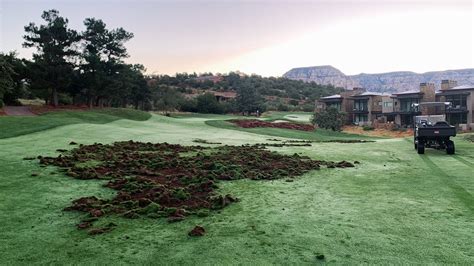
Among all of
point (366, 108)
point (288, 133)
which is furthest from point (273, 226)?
point (366, 108)

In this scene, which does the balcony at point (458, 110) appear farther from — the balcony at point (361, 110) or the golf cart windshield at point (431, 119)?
the golf cart windshield at point (431, 119)

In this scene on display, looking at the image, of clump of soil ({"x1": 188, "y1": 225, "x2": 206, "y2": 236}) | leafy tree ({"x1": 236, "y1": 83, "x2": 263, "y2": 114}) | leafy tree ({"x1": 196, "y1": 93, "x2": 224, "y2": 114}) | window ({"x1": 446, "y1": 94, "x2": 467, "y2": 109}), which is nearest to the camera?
clump of soil ({"x1": 188, "y1": 225, "x2": 206, "y2": 236})

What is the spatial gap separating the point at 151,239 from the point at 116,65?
52.7m

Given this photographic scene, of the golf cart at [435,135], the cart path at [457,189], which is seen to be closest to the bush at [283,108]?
the golf cart at [435,135]

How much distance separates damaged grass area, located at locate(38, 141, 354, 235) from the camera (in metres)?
7.60

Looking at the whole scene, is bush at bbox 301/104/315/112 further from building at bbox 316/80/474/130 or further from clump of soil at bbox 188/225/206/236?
clump of soil at bbox 188/225/206/236

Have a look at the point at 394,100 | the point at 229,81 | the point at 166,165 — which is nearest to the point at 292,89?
the point at 229,81

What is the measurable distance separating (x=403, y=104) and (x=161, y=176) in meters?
64.7

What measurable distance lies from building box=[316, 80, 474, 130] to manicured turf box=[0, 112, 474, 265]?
158ft

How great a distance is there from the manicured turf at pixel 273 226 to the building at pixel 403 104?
48.2 meters

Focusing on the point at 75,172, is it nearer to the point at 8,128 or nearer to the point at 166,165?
the point at 166,165

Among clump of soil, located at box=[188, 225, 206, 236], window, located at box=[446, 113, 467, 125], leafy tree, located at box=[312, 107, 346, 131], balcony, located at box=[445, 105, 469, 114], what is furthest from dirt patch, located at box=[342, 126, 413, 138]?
clump of soil, located at box=[188, 225, 206, 236]

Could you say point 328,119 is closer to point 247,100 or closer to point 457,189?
point 247,100

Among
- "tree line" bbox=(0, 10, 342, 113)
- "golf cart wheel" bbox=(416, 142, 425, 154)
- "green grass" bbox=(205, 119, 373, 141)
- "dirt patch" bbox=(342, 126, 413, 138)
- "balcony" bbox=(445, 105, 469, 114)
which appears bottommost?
"dirt patch" bbox=(342, 126, 413, 138)
